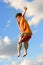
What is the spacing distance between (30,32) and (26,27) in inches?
29.1

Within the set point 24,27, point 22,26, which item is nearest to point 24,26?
point 24,27

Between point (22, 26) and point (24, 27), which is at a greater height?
point (22, 26)

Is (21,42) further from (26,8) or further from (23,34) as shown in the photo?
(26,8)

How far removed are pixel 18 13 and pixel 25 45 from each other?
12.6ft

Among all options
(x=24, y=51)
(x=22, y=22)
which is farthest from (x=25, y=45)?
(x=22, y=22)

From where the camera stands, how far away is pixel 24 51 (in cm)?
3647

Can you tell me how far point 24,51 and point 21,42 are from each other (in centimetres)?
133

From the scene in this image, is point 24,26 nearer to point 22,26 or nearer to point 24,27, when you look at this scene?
point 24,27

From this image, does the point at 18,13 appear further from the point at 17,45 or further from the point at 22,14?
the point at 17,45

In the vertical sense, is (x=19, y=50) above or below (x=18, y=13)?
below

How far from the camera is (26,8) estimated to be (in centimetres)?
3428

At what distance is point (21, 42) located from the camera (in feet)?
117

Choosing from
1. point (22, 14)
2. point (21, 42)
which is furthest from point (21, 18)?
point (21, 42)

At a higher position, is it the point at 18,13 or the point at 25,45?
the point at 18,13
